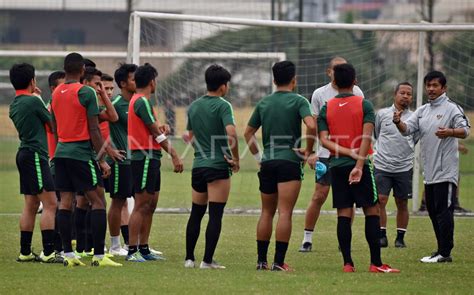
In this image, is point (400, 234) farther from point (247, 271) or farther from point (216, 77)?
point (216, 77)

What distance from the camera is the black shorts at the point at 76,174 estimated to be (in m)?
11.9

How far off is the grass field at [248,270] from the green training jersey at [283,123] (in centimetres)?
124

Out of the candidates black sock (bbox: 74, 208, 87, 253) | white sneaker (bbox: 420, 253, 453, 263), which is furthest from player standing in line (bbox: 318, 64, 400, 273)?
black sock (bbox: 74, 208, 87, 253)

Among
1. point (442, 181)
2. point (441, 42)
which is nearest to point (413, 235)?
point (442, 181)

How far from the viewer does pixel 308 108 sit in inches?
453

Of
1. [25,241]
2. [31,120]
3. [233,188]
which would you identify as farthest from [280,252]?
[233,188]

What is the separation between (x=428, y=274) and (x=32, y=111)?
4510mm

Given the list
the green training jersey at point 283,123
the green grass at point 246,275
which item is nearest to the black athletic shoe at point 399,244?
the green grass at point 246,275

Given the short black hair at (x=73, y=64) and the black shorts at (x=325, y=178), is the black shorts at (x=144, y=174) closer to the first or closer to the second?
the short black hair at (x=73, y=64)

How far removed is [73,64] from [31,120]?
0.81 meters

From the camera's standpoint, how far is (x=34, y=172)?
482 inches

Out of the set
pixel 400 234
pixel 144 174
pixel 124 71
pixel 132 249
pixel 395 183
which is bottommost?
pixel 400 234

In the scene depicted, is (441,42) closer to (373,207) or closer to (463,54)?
(463,54)

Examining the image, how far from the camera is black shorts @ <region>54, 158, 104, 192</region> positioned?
11875 millimetres
